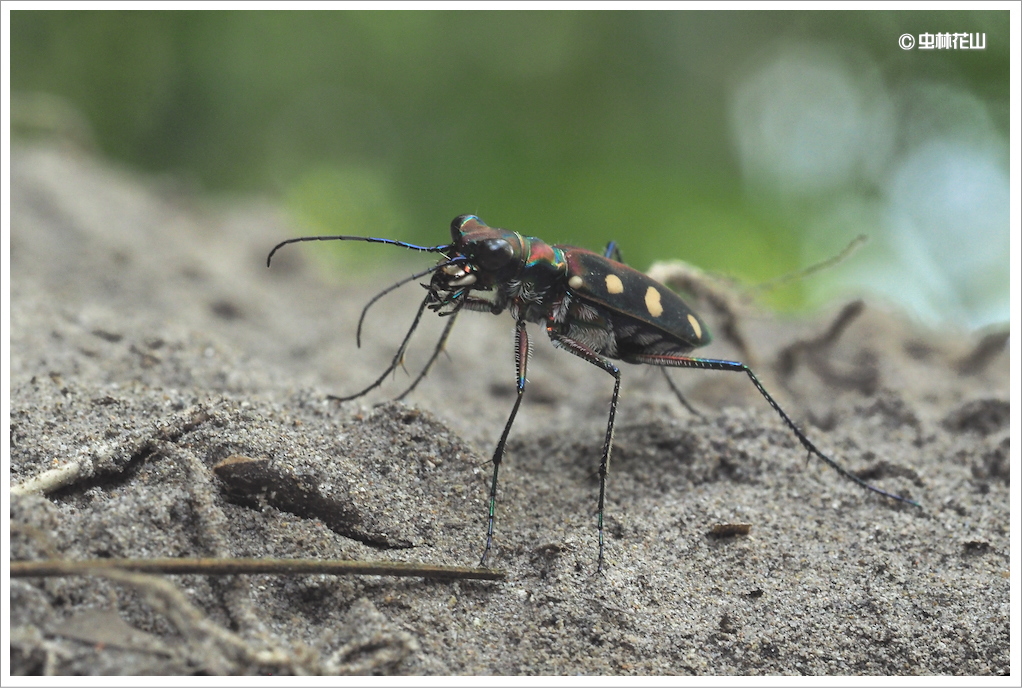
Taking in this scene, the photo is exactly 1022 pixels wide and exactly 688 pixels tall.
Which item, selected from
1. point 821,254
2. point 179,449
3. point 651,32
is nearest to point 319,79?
point 651,32

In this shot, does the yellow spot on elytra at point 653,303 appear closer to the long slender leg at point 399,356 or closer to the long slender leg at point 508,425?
the long slender leg at point 508,425

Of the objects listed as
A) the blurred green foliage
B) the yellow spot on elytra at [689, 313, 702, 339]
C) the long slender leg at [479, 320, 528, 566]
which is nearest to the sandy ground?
the long slender leg at [479, 320, 528, 566]

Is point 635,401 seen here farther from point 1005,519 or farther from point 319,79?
point 319,79

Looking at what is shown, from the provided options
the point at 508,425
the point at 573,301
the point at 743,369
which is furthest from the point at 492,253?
the point at 743,369

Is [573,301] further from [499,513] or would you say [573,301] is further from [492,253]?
[499,513]

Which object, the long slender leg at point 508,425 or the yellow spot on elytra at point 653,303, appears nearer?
the long slender leg at point 508,425

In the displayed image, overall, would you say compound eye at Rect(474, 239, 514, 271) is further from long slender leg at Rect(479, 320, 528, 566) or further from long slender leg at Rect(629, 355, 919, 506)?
long slender leg at Rect(629, 355, 919, 506)

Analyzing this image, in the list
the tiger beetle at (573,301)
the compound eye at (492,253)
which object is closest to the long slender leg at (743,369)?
the tiger beetle at (573,301)
